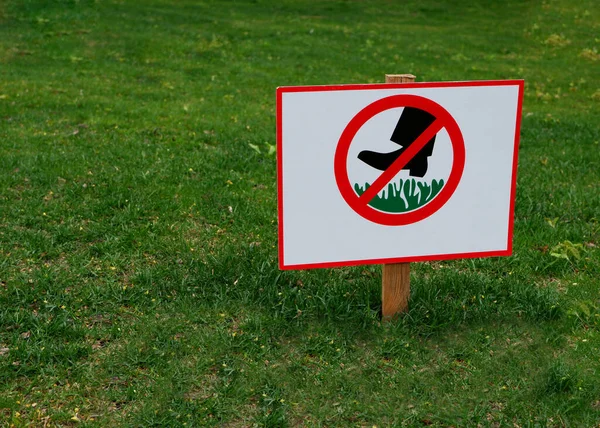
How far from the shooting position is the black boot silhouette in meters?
3.85

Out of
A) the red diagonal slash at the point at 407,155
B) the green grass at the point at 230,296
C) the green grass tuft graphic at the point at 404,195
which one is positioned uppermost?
the red diagonal slash at the point at 407,155

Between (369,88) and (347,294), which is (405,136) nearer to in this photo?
(369,88)

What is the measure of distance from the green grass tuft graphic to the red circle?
0.08 ft

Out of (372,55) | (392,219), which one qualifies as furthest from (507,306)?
(372,55)

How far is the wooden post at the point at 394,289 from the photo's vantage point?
13.5 feet

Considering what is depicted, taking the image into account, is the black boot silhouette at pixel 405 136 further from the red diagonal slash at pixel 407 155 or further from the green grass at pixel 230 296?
the green grass at pixel 230 296

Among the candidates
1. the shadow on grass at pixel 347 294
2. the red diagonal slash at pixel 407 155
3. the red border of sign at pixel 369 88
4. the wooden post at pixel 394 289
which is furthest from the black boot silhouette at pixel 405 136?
the shadow on grass at pixel 347 294

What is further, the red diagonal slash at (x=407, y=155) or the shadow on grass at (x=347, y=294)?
the shadow on grass at (x=347, y=294)

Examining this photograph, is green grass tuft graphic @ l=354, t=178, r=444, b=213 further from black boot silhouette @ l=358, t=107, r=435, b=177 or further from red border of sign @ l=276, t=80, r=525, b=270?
red border of sign @ l=276, t=80, r=525, b=270

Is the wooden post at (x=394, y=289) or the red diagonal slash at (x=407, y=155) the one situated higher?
the red diagonal slash at (x=407, y=155)

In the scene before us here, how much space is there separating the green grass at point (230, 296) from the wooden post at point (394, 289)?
3.1 inches

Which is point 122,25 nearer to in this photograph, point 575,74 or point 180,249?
point 575,74

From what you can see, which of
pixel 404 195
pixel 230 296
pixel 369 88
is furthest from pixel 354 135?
pixel 230 296

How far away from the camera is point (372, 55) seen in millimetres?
14055
